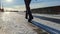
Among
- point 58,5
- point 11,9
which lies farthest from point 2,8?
point 58,5

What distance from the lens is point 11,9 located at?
13219 mm

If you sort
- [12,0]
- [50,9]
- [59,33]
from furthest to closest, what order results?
[12,0], [50,9], [59,33]

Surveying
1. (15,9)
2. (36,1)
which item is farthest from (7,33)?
(15,9)

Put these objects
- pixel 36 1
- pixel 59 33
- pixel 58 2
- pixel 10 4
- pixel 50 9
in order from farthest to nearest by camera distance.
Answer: pixel 10 4 < pixel 36 1 < pixel 50 9 < pixel 58 2 < pixel 59 33

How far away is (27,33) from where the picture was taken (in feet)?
7.91

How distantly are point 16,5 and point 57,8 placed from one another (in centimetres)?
606

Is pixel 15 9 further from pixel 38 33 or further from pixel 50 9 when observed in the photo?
pixel 38 33

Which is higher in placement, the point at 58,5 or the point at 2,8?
the point at 58,5

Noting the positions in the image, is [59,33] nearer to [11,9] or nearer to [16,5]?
[16,5]

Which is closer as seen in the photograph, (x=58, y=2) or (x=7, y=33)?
(x=7, y=33)

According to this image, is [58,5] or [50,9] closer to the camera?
[58,5]

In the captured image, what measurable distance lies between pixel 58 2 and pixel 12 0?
6282 mm

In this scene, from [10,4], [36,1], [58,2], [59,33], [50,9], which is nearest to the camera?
[59,33]

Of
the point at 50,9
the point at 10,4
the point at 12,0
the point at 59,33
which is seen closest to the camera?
the point at 59,33
